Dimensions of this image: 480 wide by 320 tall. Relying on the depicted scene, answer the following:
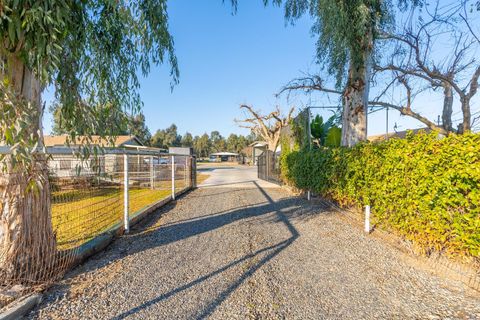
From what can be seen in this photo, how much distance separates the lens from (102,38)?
3.46 m

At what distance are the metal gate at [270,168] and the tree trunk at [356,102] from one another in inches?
279

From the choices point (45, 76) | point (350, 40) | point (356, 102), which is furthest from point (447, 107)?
point (45, 76)

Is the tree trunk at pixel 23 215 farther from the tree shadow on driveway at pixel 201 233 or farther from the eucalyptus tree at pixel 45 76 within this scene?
the tree shadow on driveway at pixel 201 233

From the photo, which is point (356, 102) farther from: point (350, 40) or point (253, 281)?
point (253, 281)

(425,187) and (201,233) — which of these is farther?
(201,233)

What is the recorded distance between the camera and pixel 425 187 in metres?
3.41

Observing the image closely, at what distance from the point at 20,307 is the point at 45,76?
2088 mm

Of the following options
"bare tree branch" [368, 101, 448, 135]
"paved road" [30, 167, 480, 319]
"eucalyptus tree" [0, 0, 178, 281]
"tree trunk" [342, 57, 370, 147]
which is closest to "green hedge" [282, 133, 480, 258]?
"paved road" [30, 167, 480, 319]

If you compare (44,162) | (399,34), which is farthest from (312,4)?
(44,162)

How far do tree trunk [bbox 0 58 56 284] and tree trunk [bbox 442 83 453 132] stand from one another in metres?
11.7

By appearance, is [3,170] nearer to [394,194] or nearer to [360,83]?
[394,194]

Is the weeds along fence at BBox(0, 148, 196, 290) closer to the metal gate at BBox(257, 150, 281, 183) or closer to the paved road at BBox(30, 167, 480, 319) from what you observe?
the paved road at BBox(30, 167, 480, 319)

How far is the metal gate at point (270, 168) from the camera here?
49.0 feet

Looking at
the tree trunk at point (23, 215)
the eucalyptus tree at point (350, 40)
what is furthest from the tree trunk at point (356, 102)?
the tree trunk at point (23, 215)
